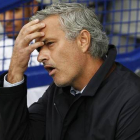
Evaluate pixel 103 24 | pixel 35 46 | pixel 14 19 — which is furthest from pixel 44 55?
pixel 103 24

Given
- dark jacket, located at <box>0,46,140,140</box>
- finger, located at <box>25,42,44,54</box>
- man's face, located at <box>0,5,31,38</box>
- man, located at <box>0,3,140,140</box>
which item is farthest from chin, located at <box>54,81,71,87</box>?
man's face, located at <box>0,5,31,38</box>

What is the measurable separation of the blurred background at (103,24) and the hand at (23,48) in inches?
34.2

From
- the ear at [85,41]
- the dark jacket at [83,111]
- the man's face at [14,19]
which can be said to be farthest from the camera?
the man's face at [14,19]

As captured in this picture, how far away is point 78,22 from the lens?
2.70 m

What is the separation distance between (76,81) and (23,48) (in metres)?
0.36

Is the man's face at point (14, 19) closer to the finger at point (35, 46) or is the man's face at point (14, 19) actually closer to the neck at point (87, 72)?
the finger at point (35, 46)

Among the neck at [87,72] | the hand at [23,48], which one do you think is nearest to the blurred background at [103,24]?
the hand at [23,48]

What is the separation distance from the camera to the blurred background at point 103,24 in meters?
3.71

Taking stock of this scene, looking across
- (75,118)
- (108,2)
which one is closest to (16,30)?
(108,2)

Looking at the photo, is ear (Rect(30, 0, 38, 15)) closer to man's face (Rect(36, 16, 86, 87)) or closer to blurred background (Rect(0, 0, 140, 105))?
blurred background (Rect(0, 0, 140, 105))

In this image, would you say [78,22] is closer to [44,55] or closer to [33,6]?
[44,55]

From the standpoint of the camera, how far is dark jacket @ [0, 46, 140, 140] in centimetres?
260

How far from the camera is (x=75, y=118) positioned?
279 centimetres

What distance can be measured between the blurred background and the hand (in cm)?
87
